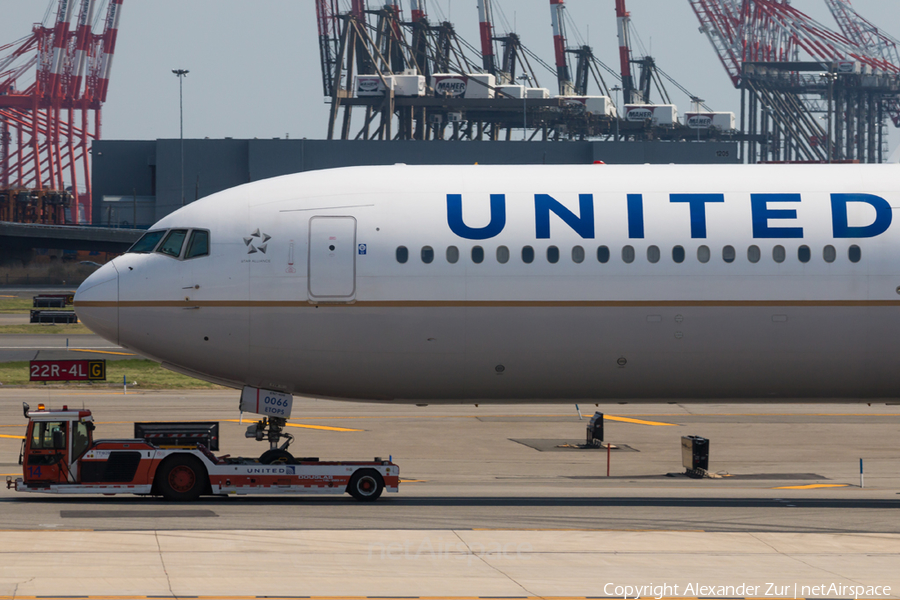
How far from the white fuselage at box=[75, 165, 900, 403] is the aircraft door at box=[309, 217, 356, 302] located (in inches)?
1.2

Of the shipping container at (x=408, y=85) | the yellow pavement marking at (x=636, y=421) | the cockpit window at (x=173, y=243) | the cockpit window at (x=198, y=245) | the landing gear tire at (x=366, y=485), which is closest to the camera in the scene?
the cockpit window at (x=198, y=245)

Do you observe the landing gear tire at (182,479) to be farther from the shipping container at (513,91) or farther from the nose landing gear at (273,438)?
the shipping container at (513,91)

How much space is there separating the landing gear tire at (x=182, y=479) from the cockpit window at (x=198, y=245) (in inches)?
175

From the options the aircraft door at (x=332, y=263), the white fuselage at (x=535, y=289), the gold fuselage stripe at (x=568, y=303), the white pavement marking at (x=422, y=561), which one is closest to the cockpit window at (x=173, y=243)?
the white fuselage at (x=535, y=289)

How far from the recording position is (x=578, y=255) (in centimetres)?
2181

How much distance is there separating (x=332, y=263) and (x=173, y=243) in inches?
141

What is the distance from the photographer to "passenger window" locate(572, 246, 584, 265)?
2180cm

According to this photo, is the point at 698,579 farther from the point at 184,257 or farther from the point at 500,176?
the point at 184,257

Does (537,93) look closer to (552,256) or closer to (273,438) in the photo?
(552,256)

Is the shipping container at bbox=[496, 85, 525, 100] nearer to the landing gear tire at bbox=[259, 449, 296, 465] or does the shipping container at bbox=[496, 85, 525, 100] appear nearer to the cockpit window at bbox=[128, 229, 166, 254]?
the cockpit window at bbox=[128, 229, 166, 254]

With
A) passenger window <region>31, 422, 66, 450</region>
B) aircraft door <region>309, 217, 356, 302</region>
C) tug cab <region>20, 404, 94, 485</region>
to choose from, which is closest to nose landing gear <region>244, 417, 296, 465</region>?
aircraft door <region>309, 217, 356, 302</region>

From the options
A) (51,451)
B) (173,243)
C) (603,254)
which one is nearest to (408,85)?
(173,243)

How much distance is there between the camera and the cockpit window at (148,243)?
74.5ft

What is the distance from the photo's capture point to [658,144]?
531ft
